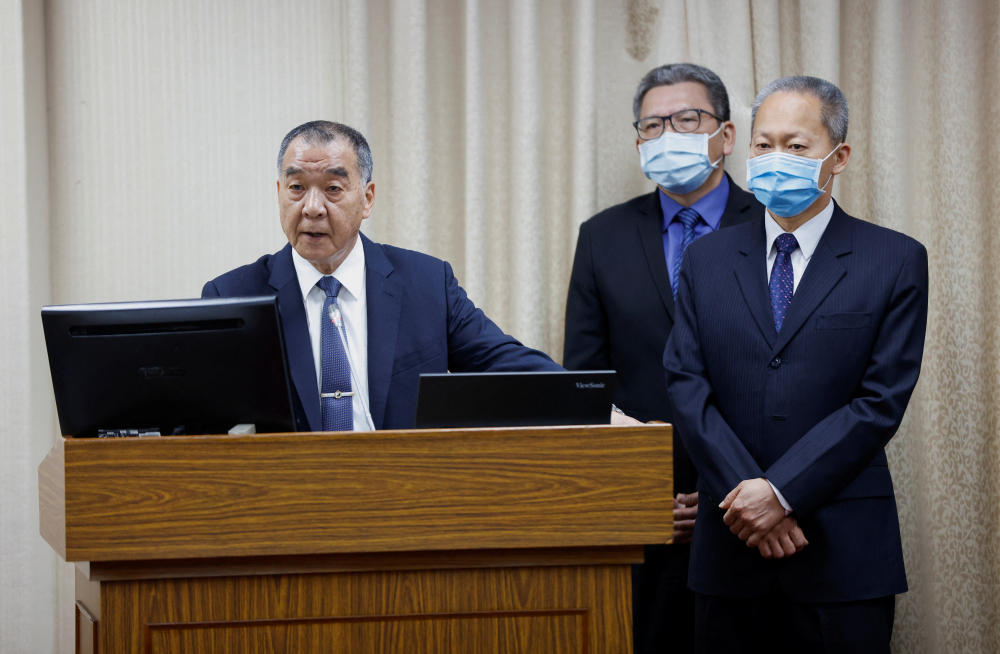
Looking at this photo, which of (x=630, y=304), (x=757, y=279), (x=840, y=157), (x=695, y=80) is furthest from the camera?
(x=695, y=80)

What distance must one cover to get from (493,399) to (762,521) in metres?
0.81

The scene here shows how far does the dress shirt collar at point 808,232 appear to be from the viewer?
2043 millimetres

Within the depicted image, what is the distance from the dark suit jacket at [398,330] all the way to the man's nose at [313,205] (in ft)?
0.48

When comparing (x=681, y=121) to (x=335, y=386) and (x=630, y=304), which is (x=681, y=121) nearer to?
(x=630, y=304)

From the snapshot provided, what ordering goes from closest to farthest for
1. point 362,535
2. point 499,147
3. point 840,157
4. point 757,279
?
point 362,535 < point 757,279 < point 840,157 < point 499,147

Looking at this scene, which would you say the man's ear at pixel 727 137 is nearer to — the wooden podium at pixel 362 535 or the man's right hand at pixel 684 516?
the man's right hand at pixel 684 516

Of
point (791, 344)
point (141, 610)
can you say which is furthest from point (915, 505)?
point (141, 610)

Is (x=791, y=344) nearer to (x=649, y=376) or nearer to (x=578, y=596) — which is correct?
(x=649, y=376)

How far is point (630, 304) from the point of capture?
8.28 feet

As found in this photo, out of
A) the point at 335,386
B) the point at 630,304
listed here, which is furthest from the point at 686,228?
the point at 335,386

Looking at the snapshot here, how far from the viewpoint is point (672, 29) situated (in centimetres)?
302

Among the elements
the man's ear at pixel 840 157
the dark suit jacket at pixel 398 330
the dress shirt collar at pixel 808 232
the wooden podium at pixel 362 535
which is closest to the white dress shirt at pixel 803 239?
the dress shirt collar at pixel 808 232

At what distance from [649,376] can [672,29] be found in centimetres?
134

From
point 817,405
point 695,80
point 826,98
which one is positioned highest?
point 695,80
